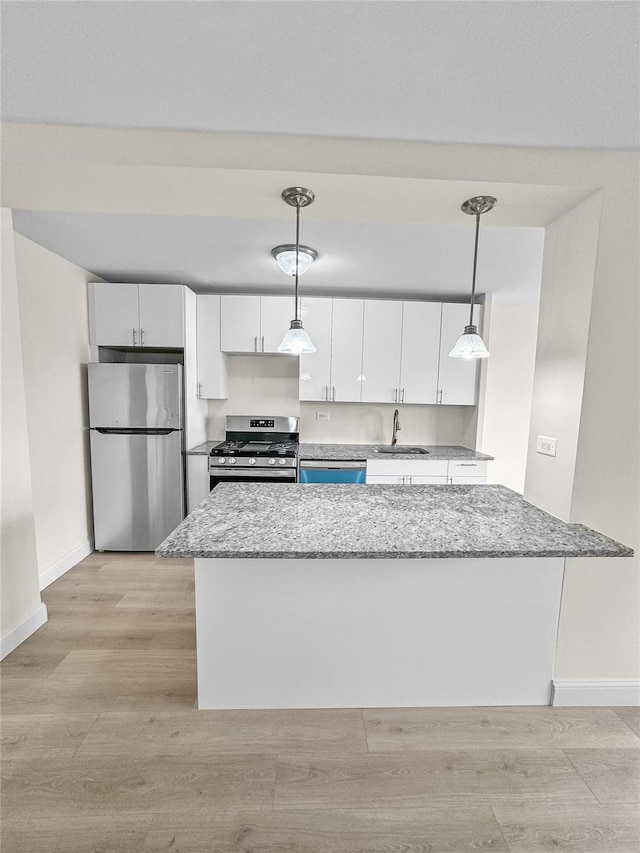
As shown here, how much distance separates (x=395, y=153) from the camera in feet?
5.09

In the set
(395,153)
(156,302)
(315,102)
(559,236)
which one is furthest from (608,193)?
(156,302)

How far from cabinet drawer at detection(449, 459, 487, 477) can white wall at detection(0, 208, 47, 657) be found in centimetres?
325

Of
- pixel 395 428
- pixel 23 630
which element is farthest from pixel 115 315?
pixel 395 428

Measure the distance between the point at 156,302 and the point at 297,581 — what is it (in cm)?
276

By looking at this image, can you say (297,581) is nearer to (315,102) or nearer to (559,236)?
(315,102)

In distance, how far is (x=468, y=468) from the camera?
3.64 metres

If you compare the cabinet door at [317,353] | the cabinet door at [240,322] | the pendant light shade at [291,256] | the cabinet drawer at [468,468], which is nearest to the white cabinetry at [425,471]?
the cabinet drawer at [468,468]

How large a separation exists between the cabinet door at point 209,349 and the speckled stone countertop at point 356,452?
1.84 ft

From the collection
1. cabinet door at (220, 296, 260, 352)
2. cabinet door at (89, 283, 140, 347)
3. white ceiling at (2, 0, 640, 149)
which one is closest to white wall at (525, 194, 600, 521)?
white ceiling at (2, 0, 640, 149)

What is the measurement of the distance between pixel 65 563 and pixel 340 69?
358 centimetres

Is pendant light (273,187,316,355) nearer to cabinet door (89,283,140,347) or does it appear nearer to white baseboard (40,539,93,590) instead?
cabinet door (89,283,140,347)

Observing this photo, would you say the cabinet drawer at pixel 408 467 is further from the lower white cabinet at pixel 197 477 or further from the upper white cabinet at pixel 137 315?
the upper white cabinet at pixel 137 315

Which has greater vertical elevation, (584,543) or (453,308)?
(453,308)

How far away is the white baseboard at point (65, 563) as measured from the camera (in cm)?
285
